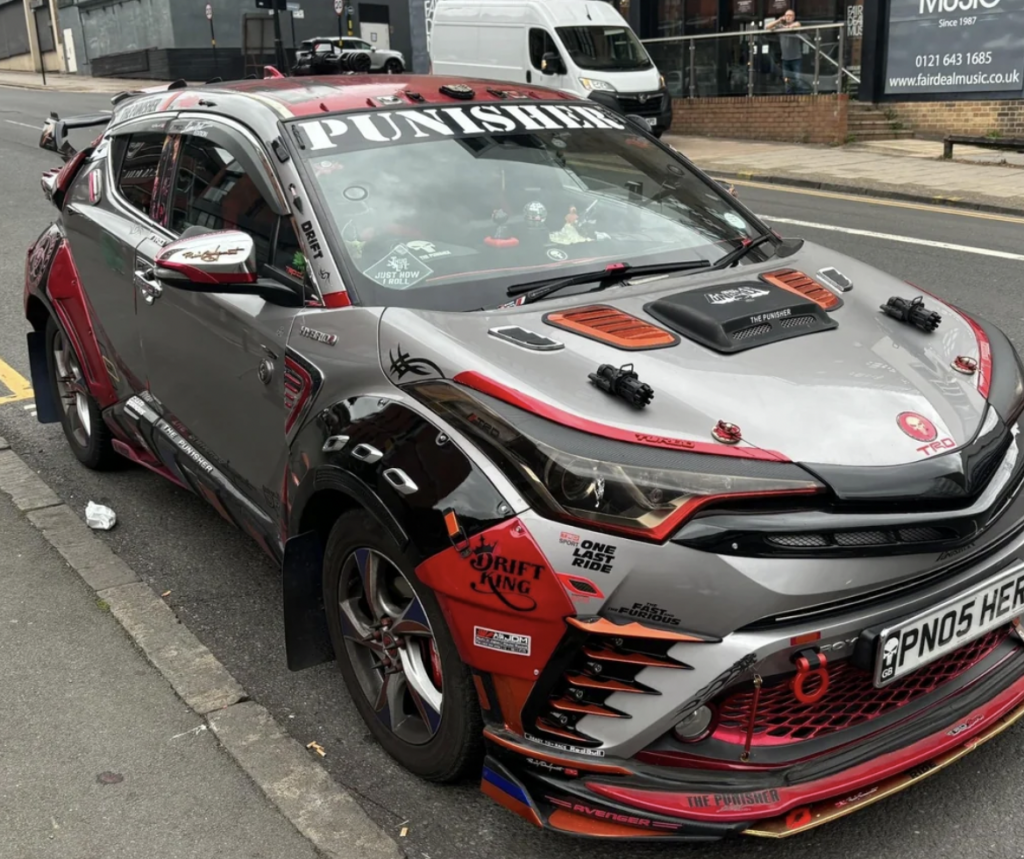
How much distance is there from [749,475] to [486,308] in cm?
106

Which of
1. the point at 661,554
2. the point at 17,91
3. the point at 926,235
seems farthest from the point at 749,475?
the point at 17,91

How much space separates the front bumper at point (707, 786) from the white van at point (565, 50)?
17.7 meters

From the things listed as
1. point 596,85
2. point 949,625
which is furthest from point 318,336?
point 596,85

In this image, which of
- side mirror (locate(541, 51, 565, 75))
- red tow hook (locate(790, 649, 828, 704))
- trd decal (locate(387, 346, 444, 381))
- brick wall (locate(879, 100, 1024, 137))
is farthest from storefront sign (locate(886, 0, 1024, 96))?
red tow hook (locate(790, 649, 828, 704))

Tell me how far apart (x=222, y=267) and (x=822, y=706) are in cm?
200

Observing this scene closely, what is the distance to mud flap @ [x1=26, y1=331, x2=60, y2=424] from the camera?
552 cm

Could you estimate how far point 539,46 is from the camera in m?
19.7

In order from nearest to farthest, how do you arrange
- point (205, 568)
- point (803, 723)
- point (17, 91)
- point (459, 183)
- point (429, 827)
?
point (803, 723), point (429, 827), point (459, 183), point (205, 568), point (17, 91)

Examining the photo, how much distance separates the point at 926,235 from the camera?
10.9 metres

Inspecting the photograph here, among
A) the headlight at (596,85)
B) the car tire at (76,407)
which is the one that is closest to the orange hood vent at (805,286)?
the car tire at (76,407)

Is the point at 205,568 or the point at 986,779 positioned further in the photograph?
the point at 205,568

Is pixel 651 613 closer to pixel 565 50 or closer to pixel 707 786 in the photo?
pixel 707 786

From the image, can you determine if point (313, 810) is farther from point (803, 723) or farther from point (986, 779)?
point (986, 779)

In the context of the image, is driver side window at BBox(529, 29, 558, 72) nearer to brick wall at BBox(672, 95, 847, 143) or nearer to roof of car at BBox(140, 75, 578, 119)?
brick wall at BBox(672, 95, 847, 143)
